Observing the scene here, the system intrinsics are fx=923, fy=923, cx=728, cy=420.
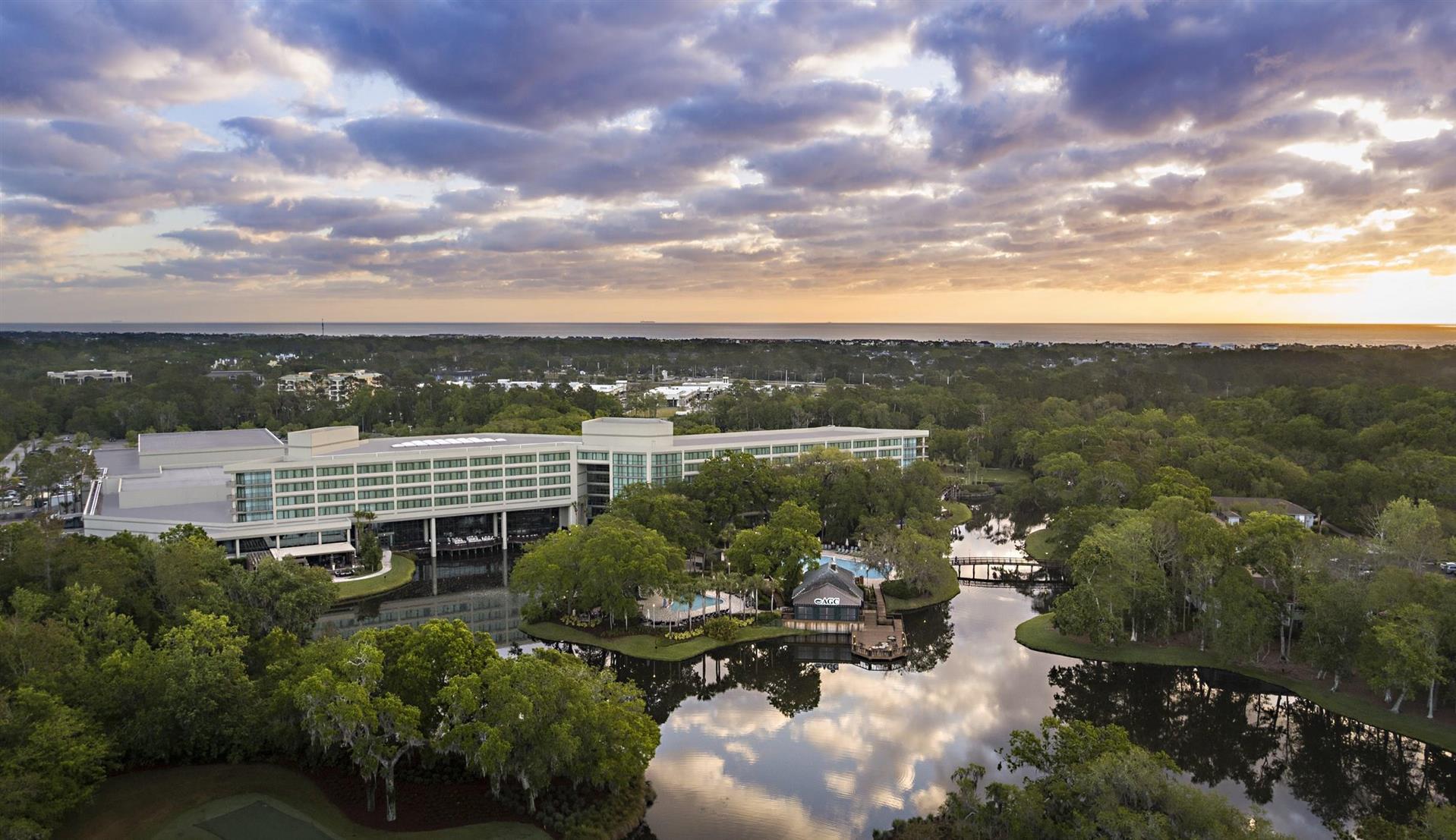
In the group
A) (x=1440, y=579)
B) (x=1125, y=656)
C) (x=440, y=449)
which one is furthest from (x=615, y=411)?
(x=1440, y=579)

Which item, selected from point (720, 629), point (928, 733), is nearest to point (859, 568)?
point (720, 629)

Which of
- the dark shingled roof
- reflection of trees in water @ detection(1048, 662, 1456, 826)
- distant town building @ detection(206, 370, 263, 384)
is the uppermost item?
distant town building @ detection(206, 370, 263, 384)

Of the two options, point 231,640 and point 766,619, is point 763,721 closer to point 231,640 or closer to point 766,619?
point 766,619

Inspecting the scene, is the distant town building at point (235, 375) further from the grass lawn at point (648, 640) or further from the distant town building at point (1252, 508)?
the distant town building at point (1252, 508)

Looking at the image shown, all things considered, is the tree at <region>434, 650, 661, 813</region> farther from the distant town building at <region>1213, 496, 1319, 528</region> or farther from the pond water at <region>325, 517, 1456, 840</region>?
the distant town building at <region>1213, 496, 1319, 528</region>

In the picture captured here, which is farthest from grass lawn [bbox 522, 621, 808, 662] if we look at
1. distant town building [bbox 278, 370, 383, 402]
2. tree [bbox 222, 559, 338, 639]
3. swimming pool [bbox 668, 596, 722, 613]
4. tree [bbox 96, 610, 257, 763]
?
distant town building [bbox 278, 370, 383, 402]
